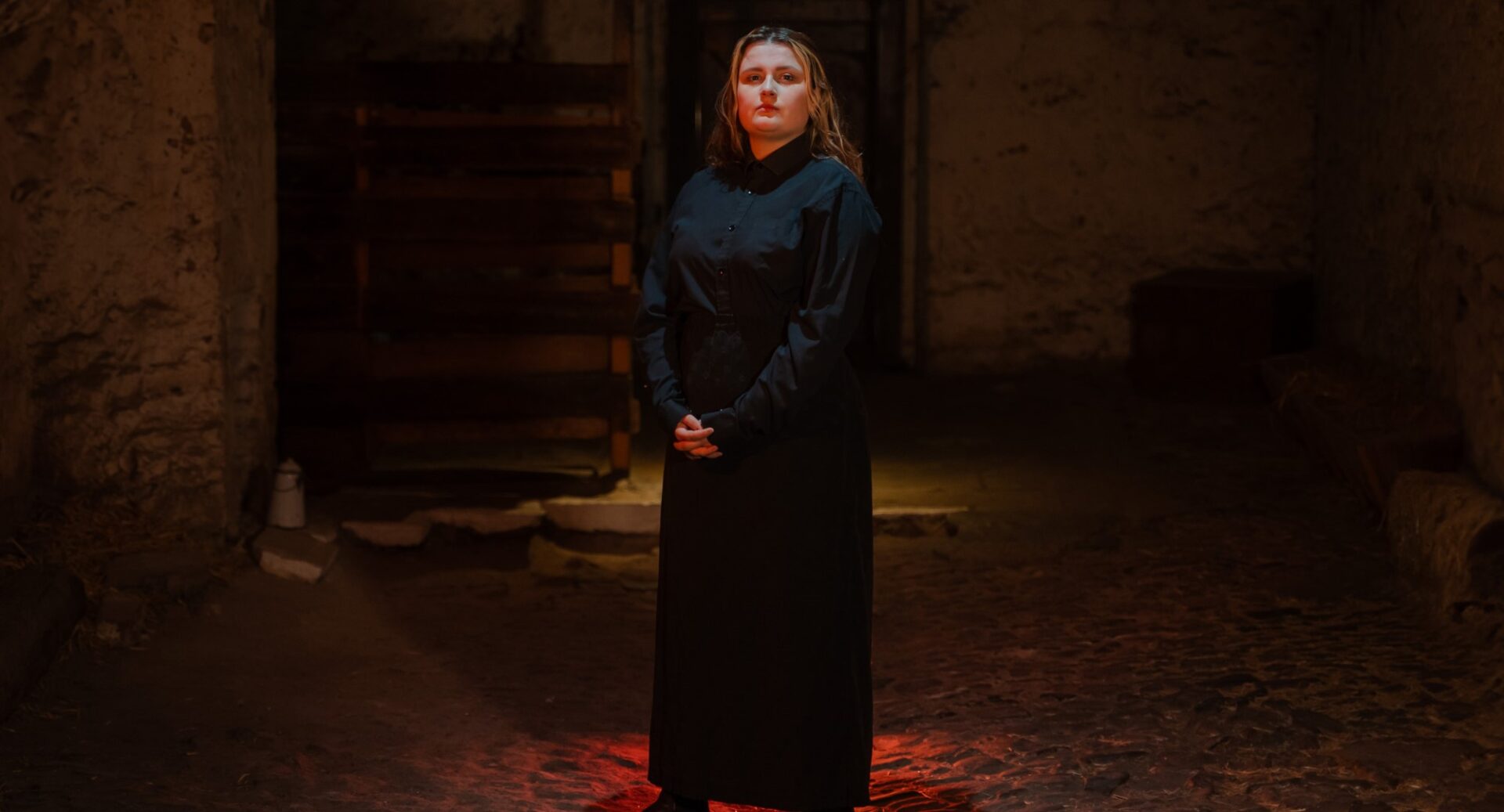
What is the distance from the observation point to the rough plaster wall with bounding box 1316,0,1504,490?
602 cm

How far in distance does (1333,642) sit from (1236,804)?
4.81 feet

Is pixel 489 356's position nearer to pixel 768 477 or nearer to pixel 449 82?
pixel 449 82

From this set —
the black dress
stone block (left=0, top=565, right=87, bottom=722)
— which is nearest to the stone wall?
stone block (left=0, top=565, right=87, bottom=722)

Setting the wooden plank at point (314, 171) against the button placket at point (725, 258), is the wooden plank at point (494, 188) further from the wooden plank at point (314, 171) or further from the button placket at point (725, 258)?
the button placket at point (725, 258)

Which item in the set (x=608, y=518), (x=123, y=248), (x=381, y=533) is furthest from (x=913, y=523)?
(x=123, y=248)

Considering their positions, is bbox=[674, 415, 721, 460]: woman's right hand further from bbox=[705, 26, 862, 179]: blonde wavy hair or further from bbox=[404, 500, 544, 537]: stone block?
bbox=[404, 500, 544, 537]: stone block

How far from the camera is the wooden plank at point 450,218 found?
7184 mm

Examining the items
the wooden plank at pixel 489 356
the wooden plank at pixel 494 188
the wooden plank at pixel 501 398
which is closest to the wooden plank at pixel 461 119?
the wooden plank at pixel 494 188

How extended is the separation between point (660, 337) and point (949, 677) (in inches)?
75.4

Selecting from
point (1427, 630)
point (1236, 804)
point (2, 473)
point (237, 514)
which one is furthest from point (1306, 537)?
point (2, 473)

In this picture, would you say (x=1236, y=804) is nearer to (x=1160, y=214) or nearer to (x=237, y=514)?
(x=237, y=514)

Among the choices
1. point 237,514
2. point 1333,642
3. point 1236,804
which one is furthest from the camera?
point 237,514

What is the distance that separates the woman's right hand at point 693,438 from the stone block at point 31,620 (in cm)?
217

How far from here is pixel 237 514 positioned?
6.35m
